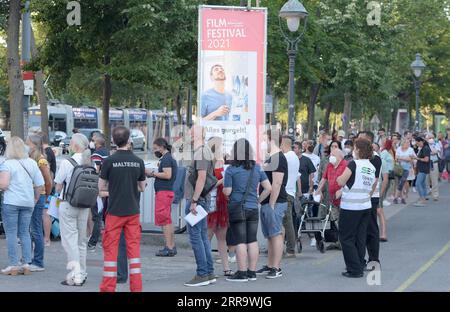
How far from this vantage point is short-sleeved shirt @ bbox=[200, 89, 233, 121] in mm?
15172

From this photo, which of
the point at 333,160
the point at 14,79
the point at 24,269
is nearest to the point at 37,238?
the point at 24,269

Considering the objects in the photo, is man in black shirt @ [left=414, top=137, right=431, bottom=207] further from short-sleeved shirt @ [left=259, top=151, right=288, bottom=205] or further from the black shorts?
the black shorts

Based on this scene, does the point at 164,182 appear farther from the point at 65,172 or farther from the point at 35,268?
the point at 65,172

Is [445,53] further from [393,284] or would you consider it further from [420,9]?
[393,284]

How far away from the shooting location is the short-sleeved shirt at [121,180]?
9.87 m

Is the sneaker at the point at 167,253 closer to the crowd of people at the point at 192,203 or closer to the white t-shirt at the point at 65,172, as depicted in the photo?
the crowd of people at the point at 192,203

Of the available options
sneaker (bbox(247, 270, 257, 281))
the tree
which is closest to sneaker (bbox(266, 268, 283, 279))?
sneaker (bbox(247, 270, 257, 281))

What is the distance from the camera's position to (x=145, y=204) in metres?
15.6

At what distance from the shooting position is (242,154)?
446 inches

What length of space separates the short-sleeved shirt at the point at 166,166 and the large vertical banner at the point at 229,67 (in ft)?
5.97

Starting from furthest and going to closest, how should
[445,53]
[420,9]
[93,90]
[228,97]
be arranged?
[445,53]
[420,9]
[93,90]
[228,97]

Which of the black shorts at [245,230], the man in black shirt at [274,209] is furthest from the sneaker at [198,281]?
the man in black shirt at [274,209]

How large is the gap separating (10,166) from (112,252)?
224cm
